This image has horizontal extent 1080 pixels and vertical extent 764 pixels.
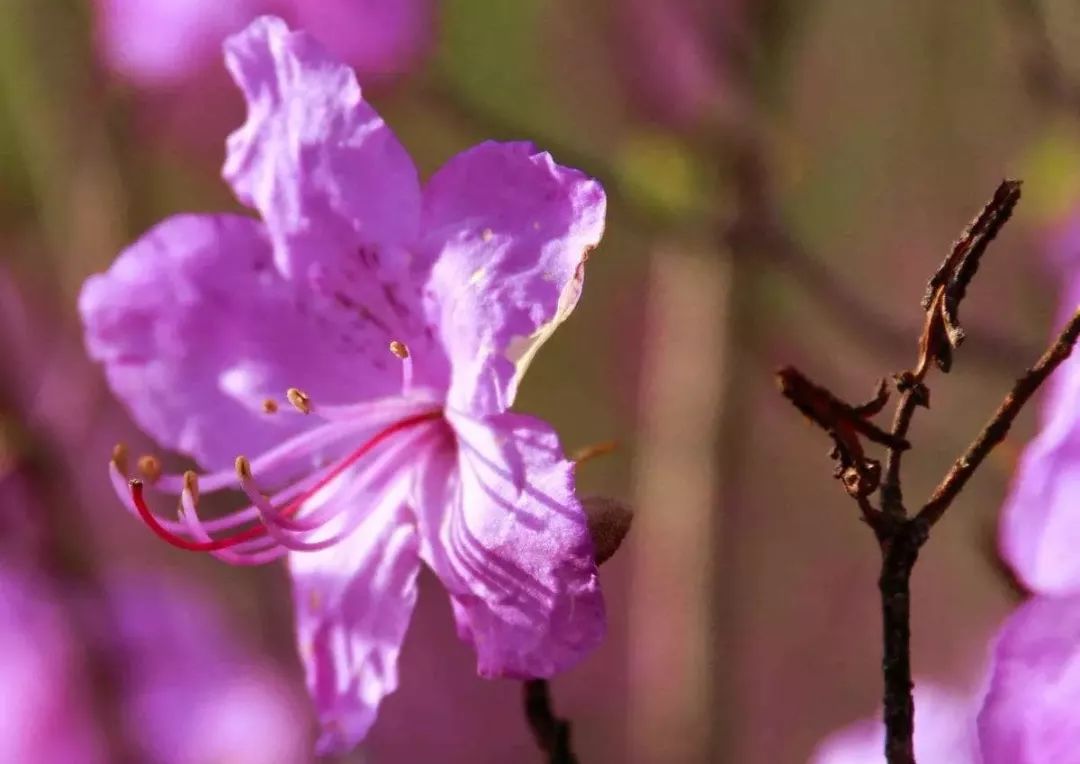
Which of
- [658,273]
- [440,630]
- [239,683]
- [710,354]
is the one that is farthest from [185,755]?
[658,273]

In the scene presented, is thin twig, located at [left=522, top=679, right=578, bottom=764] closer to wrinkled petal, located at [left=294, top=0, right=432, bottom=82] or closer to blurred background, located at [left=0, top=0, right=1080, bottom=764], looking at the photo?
blurred background, located at [left=0, top=0, right=1080, bottom=764]

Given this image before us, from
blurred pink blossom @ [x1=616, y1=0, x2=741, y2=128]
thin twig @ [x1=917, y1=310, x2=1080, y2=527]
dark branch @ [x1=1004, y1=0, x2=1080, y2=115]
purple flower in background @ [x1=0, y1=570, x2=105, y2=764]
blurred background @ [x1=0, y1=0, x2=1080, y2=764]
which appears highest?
dark branch @ [x1=1004, y1=0, x2=1080, y2=115]

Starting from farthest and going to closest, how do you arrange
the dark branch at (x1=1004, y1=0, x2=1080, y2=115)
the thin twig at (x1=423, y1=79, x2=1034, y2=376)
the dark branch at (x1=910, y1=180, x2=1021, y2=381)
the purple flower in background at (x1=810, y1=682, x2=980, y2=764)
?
the thin twig at (x1=423, y1=79, x2=1034, y2=376) < the dark branch at (x1=1004, y1=0, x2=1080, y2=115) < the purple flower in background at (x1=810, y1=682, x2=980, y2=764) < the dark branch at (x1=910, y1=180, x2=1021, y2=381)

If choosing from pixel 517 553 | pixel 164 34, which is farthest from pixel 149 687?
pixel 517 553

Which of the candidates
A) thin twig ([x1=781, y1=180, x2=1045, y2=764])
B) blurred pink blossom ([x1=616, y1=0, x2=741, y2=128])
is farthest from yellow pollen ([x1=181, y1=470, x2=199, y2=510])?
blurred pink blossom ([x1=616, y1=0, x2=741, y2=128])

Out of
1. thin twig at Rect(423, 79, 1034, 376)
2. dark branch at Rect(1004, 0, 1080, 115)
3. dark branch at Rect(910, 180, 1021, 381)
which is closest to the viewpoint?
dark branch at Rect(910, 180, 1021, 381)

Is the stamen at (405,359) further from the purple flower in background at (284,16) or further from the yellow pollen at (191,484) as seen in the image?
the purple flower in background at (284,16)
